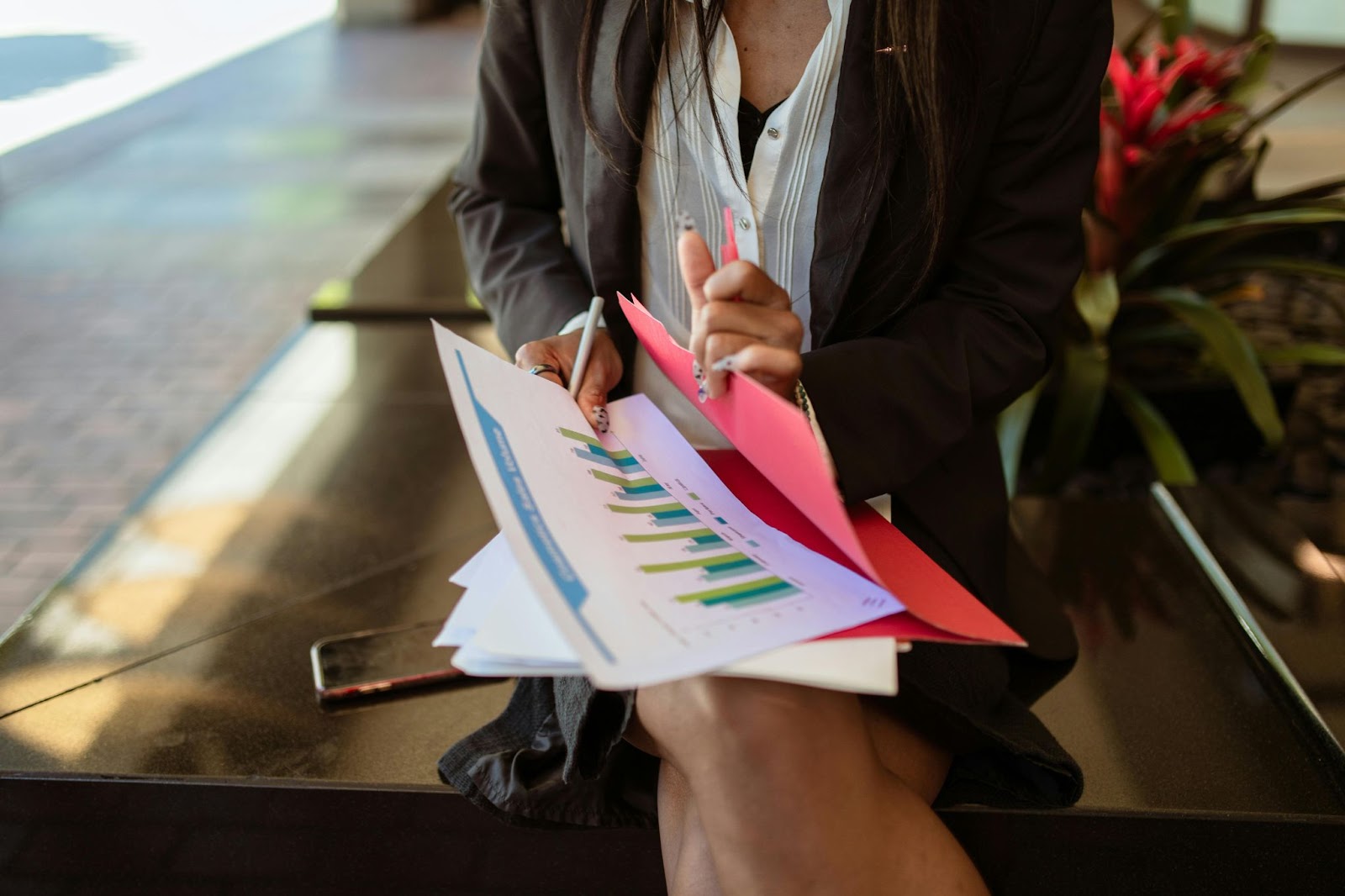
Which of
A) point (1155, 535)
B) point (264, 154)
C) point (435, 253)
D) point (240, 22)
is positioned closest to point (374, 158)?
point (264, 154)

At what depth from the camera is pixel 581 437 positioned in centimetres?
93

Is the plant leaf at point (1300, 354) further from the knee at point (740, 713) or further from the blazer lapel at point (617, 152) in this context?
the knee at point (740, 713)

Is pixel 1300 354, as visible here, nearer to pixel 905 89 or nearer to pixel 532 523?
pixel 905 89

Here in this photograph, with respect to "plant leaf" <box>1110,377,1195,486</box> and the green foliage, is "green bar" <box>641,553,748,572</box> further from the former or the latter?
"plant leaf" <box>1110,377,1195,486</box>

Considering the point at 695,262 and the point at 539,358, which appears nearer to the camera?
the point at 695,262

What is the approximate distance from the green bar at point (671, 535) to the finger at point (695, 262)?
0.52 ft

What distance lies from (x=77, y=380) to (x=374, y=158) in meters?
2.68

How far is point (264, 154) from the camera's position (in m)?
5.23

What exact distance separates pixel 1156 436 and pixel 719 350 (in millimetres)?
1665

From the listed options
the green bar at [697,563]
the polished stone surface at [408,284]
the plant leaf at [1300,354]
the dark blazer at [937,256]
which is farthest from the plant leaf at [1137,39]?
the green bar at [697,563]

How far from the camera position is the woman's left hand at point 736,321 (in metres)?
0.77

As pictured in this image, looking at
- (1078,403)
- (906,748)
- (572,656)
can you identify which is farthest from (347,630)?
(1078,403)

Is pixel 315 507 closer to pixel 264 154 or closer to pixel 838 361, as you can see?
pixel 838 361

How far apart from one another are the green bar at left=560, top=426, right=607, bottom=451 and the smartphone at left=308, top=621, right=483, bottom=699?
502 mm
